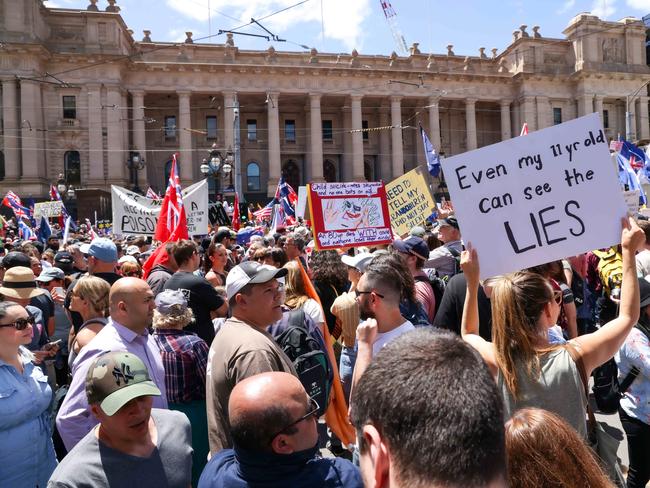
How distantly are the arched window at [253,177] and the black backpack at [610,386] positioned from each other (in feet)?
152

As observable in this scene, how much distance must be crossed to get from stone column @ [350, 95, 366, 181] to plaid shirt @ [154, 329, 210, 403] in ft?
146

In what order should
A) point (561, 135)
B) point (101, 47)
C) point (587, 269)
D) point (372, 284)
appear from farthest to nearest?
point (101, 47), point (587, 269), point (372, 284), point (561, 135)

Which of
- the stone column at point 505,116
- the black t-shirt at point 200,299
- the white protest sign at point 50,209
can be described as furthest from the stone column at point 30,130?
the black t-shirt at point 200,299

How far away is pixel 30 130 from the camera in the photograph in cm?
3994

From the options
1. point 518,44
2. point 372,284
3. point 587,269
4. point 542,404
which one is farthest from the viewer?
point 518,44

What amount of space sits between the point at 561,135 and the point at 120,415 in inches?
114

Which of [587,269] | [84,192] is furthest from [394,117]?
[587,269]

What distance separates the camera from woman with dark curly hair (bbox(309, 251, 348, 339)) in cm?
616

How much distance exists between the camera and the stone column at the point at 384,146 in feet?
168

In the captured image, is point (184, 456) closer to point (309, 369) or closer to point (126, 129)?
point (309, 369)

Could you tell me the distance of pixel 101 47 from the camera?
42.0 m

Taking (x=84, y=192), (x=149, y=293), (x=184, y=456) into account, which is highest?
(x=84, y=192)

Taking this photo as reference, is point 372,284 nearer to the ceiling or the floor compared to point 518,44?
nearer to the floor

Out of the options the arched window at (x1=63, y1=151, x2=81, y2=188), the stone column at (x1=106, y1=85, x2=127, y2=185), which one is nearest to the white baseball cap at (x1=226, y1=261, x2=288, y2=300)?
the stone column at (x1=106, y1=85, x2=127, y2=185)
